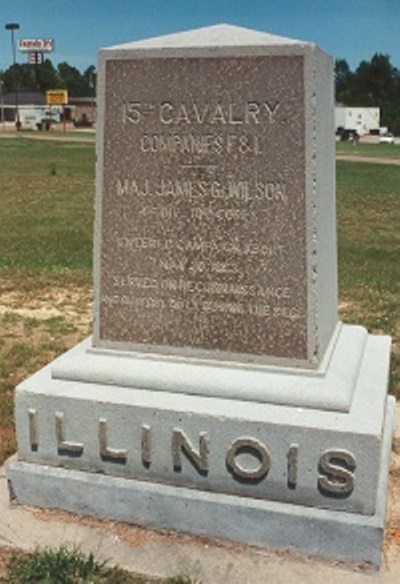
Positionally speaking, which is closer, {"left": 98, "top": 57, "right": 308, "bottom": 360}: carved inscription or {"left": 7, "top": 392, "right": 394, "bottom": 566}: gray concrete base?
{"left": 7, "top": 392, "right": 394, "bottom": 566}: gray concrete base

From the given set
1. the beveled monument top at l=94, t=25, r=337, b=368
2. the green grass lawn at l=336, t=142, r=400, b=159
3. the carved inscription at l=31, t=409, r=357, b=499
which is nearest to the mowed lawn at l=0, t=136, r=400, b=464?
the carved inscription at l=31, t=409, r=357, b=499

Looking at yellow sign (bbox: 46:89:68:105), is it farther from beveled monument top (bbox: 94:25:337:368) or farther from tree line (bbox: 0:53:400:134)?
beveled monument top (bbox: 94:25:337:368)

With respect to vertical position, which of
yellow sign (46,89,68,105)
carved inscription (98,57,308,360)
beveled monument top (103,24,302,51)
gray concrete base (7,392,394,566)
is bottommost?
gray concrete base (7,392,394,566)

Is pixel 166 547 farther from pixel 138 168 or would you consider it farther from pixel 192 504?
pixel 138 168

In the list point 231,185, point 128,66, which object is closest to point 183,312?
point 231,185

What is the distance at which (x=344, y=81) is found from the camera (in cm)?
14888

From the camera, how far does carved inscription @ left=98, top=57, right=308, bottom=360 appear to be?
3.74m

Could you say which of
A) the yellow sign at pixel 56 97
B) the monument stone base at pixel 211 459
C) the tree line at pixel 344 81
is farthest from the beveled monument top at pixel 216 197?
the tree line at pixel 344 81

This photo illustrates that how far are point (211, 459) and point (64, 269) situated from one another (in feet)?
22.5

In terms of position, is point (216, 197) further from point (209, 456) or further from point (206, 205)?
point (209, 456)

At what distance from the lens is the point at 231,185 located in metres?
3.86

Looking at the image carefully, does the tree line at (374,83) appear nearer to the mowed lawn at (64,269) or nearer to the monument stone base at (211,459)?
the mowed lawn at (64,269)

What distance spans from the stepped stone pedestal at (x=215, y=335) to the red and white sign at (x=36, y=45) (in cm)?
11782

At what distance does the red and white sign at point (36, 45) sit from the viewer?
114 m
